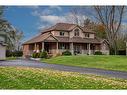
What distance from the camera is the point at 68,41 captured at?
814 inches

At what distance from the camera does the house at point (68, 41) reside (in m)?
17.5

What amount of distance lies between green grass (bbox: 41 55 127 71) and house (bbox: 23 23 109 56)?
0.50m

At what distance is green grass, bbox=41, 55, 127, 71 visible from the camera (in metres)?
17.9

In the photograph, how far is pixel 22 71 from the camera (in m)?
12.8

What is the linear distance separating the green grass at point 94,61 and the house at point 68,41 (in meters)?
0.50

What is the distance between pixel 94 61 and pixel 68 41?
8.66 ft

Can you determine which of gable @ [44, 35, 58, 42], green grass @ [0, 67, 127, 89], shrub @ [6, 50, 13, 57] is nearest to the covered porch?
gable @ [44, 35, 58, 42]

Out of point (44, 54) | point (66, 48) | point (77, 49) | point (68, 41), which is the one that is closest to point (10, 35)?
point (44, 54)

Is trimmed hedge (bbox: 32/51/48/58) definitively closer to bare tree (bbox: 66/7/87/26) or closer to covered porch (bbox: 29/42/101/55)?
covered porch (bbox: 29/42/101/55)

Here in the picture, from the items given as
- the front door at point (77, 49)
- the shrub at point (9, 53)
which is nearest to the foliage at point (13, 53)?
the shrub at point (9, 53)

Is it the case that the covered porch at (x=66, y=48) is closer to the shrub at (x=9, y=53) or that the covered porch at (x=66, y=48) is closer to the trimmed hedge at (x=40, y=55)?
the trimmed hedge at (x=40, y=55)
